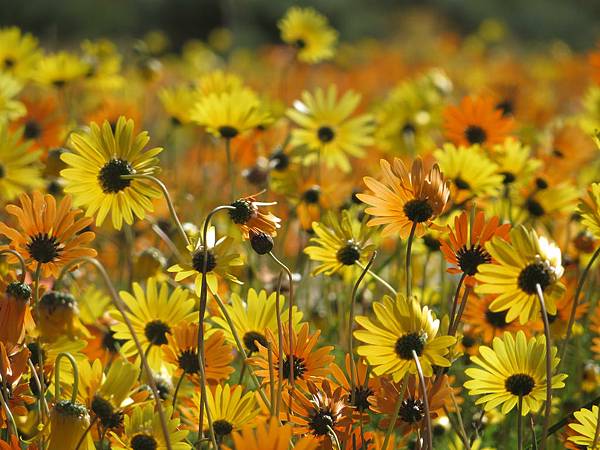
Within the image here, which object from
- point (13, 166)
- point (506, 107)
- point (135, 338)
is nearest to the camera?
point (135, 338)

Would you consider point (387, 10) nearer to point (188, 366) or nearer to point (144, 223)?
point (144, 223)

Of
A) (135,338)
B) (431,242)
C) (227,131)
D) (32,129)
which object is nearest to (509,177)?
(431,242)

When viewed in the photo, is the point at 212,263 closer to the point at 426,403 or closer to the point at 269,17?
the point at 426,403

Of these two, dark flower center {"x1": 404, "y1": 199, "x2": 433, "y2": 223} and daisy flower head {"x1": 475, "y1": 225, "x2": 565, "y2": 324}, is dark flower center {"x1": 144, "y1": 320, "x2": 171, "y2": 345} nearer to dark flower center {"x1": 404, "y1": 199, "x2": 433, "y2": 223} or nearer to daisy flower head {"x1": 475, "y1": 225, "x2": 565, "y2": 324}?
dark flower center {"x1": 404, "y1": 199, "x2": 433, "y2": 223}

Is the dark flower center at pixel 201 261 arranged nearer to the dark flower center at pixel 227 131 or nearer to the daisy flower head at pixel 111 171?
the daisy flower head at pixel 111 171

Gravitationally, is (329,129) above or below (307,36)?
below

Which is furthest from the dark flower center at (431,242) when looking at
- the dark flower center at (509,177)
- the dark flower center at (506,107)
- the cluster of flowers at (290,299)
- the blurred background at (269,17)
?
the blurred background at (269,17)
